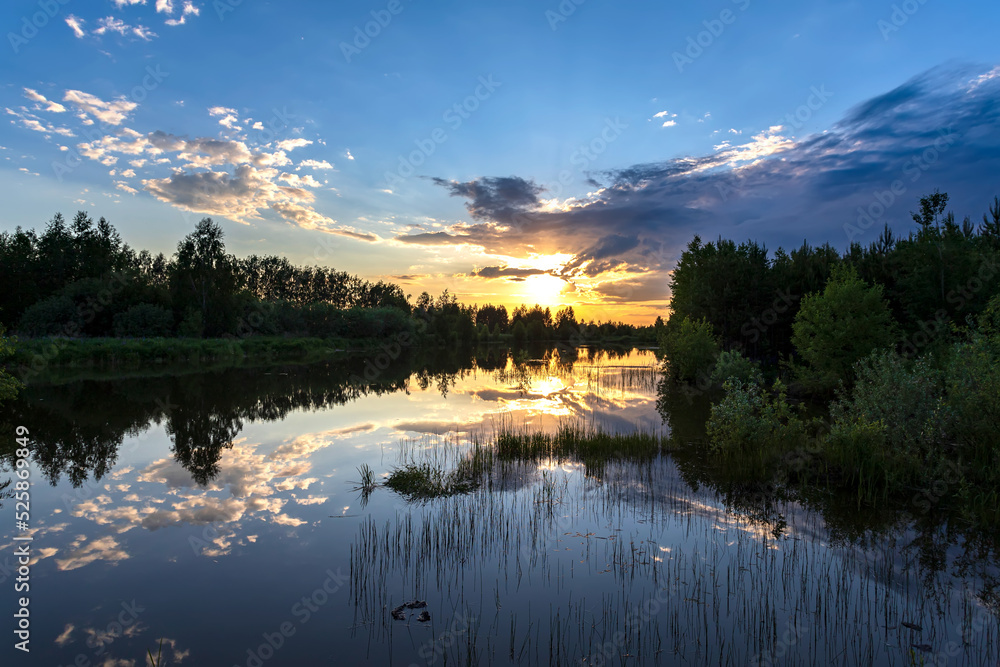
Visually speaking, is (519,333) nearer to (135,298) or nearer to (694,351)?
(135,298)

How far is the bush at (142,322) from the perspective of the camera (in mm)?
51719

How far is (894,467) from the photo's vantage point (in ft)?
34.8

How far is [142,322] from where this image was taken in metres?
52.2

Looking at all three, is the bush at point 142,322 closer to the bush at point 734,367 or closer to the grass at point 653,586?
the bush at point 734,367

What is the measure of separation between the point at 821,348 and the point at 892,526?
18.7m

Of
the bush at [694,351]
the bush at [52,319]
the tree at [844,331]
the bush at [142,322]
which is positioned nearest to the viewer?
the tree at [844,331]

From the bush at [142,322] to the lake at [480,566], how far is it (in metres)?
44.3

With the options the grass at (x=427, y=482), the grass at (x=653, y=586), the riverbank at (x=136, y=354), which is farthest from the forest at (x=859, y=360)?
the riverbank at (x=136, y=354)

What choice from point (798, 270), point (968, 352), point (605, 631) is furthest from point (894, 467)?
point (798, 270)

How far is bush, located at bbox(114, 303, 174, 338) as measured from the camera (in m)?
51.7

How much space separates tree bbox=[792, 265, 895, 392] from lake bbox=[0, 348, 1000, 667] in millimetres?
14914

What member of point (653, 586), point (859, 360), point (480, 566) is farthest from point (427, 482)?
point (859, 360)

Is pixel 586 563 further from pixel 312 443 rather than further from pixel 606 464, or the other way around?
pixel 312 443

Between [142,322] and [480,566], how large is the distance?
59164 millimetres
